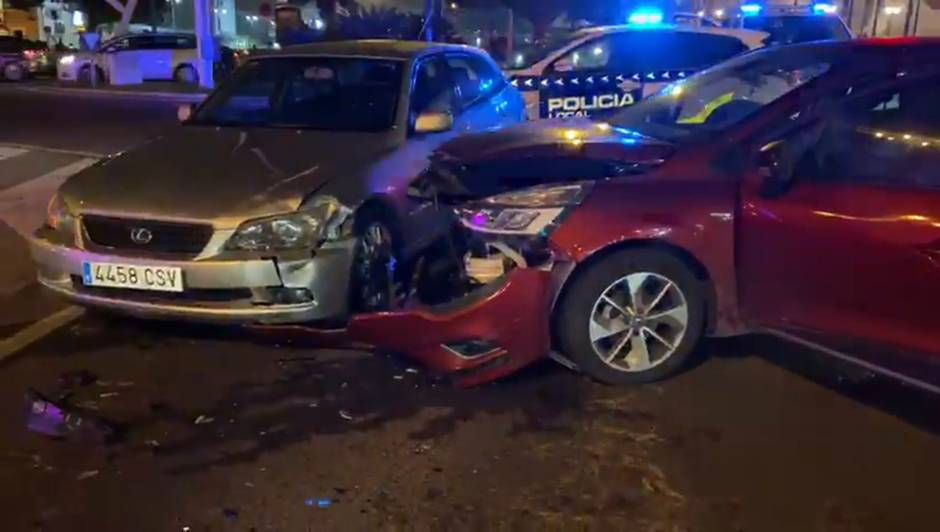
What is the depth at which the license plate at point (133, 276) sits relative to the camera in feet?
15.2

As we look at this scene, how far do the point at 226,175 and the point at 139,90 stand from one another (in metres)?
21.1

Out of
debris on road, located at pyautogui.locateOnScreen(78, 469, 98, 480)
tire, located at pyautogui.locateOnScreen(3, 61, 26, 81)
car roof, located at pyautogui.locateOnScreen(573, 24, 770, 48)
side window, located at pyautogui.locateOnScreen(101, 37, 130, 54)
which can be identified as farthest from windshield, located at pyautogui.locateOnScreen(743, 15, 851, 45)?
tire, located at pyautogui.locateOnScreen(3, 61, 26, 81)

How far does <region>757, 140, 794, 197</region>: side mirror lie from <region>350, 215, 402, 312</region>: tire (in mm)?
1953

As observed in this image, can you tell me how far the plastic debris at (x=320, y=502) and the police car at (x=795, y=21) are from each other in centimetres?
1265

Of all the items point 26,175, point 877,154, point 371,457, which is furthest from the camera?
point 26,175

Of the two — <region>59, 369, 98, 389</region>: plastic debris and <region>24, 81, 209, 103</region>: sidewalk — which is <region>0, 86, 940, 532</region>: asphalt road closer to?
<region>59, 369, 98, 389</region>: plastic debris

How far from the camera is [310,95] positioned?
631 cm

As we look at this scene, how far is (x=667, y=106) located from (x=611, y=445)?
2.47 m

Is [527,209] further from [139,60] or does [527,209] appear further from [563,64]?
[139,60]

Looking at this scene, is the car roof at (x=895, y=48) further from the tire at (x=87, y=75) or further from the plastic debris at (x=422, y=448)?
the tire at (x=87, y=75)

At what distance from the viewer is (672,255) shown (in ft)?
14.8

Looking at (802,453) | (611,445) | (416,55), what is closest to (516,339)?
(611,445)

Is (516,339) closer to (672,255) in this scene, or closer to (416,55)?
(672,255)

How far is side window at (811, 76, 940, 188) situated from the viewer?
4.30 m
